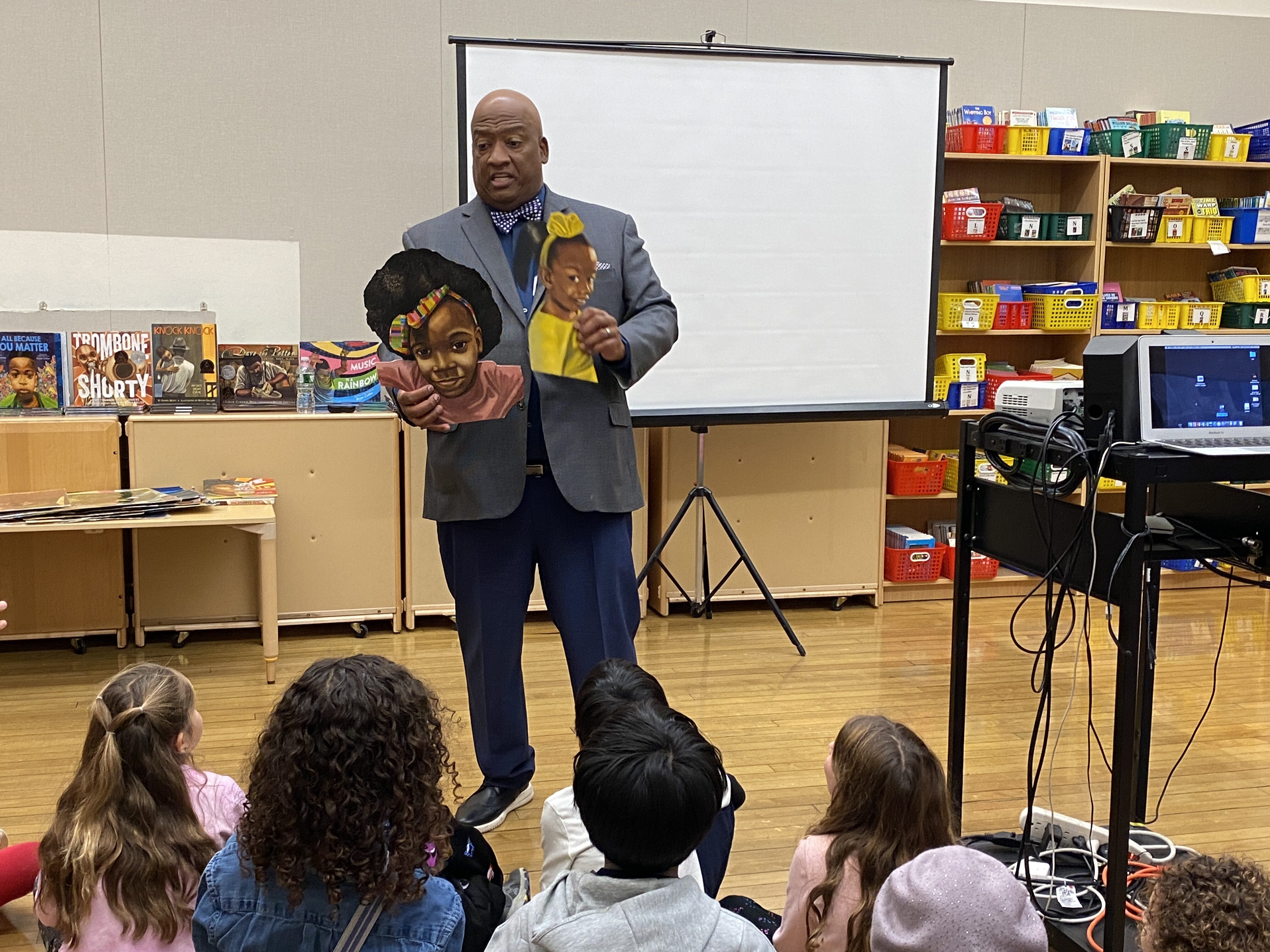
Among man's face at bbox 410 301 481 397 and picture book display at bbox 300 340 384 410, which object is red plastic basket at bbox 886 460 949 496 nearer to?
picture book display at bbox 300 340 384 410

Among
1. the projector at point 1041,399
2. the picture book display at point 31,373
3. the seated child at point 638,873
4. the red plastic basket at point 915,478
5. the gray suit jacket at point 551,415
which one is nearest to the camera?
the seated child at point 638,873

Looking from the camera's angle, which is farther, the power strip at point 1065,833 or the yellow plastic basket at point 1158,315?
the yellow plastic basket at point 1158,315

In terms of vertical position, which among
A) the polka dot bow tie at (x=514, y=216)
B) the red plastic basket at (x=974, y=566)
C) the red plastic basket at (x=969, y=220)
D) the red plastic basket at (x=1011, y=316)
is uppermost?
the red plastic basket at (x=969, y=220)

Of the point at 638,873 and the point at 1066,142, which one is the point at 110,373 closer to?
the point at 638,873

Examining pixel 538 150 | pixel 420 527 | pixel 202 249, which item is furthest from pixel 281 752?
pixel 202 249

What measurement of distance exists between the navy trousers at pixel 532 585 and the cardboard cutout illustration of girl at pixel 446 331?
24 centimetres

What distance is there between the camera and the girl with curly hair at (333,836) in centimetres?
142

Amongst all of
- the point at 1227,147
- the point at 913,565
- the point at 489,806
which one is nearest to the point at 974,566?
the point at 913,565

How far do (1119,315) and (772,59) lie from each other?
2057mm

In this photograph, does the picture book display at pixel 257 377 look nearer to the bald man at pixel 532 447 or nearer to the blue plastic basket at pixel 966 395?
the bald man at pixel 532 447

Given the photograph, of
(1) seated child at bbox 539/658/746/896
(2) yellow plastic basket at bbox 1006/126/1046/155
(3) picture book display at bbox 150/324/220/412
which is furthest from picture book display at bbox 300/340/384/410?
(2) yellow plastic basket at bbox 1006/126/1046/155

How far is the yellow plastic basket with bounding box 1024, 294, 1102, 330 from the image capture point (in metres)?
5.24

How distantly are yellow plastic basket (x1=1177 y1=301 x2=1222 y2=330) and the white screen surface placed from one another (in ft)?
4.91

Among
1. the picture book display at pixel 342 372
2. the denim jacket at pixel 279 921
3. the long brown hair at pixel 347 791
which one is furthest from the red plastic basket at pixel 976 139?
the denim jacket at pixel 279 921
